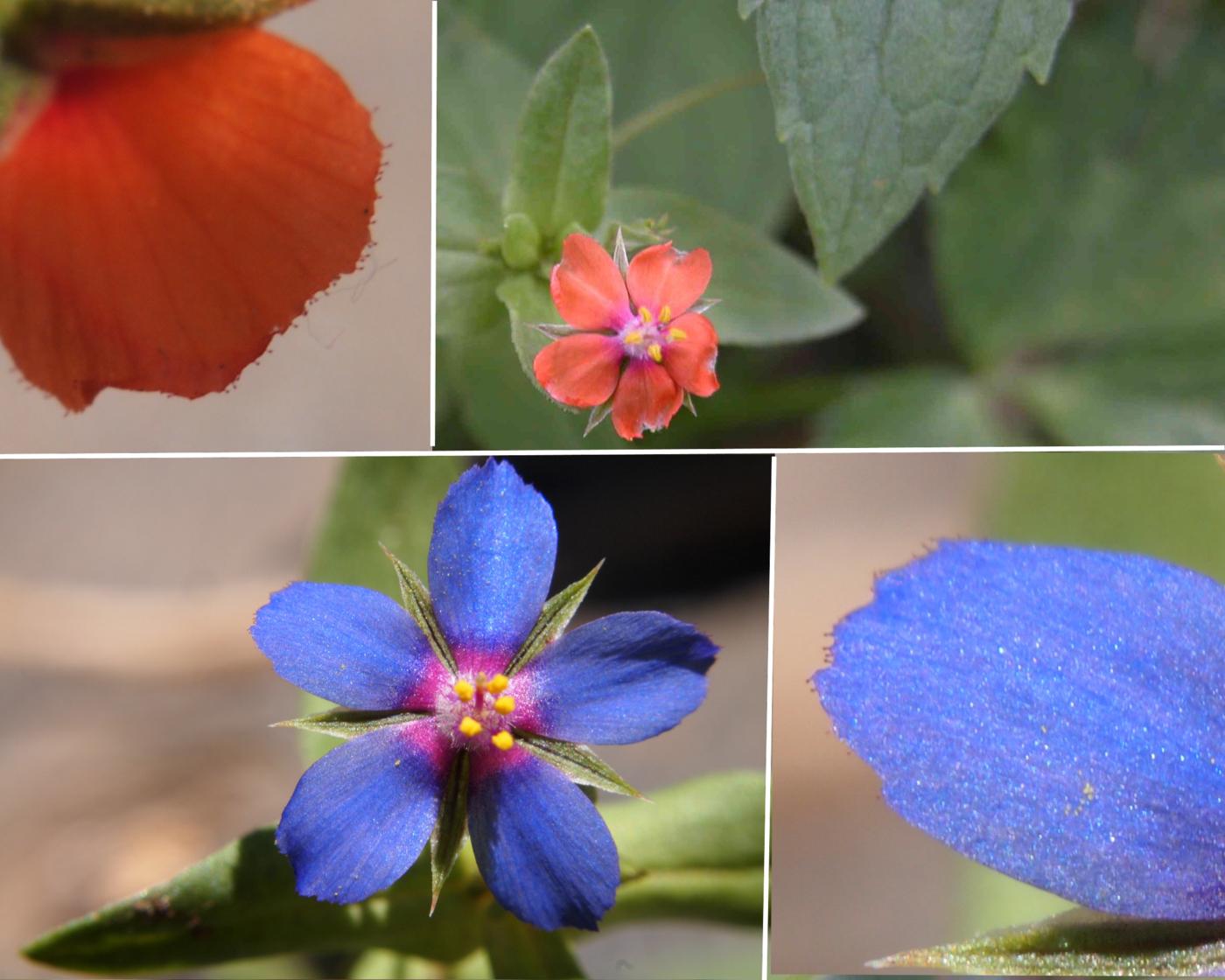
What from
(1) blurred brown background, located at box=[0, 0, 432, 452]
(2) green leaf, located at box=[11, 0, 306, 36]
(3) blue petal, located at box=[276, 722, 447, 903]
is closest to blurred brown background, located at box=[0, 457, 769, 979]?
(1) blurred brown background, located at box=[0, 0, 432, 452]

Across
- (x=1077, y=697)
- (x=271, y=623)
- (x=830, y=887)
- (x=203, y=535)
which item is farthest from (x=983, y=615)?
(x=203, y=535)

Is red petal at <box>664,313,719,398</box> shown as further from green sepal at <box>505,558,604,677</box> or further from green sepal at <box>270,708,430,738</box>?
green sepal at <box>270,708,430,738</box>

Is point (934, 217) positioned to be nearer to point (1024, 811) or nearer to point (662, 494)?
point (662, 494)

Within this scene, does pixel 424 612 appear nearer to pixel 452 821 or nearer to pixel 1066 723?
pixel 452 821

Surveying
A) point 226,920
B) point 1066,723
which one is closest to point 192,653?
point 226,920

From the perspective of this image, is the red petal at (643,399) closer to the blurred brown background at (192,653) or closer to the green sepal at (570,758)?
the blurred brown background at (192,653)
